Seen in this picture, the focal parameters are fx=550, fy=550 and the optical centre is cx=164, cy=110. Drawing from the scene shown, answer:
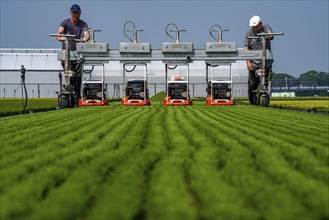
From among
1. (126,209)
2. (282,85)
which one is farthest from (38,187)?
(282,85)

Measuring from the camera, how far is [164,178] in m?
4.54

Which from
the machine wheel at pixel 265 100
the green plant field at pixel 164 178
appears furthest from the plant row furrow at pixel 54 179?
the machine wheel at pixel 265 100

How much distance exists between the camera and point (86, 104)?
82.3ft

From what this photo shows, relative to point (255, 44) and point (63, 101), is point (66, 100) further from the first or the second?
point (255, 44)

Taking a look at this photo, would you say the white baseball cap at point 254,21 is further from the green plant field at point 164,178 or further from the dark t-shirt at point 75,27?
the green plant field at point 164,178

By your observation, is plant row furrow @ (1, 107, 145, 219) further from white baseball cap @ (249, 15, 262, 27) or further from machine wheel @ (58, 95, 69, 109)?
white baseball cap @ (249, 15, 262, 27)

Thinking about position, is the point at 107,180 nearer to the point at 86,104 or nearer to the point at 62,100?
the point at 62,100

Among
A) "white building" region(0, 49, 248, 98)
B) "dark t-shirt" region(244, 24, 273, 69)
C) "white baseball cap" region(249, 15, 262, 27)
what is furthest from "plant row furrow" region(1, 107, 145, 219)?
"white building" region(0, 49, 248, 98)

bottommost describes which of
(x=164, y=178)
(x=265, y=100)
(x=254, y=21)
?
(x=164, y=178)

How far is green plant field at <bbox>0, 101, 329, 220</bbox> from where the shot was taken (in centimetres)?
358

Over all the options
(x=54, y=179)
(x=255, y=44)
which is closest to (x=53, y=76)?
(x=255, y=44)

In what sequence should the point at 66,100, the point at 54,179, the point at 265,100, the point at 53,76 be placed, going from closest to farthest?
the point at 54,179, the point at 66,100, the point at 265,100, the point at 53,76

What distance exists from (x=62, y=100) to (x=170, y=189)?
1795 cm

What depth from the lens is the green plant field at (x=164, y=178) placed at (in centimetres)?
358
